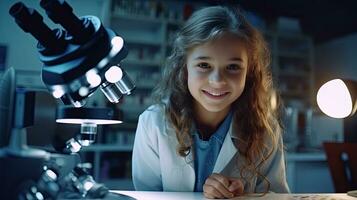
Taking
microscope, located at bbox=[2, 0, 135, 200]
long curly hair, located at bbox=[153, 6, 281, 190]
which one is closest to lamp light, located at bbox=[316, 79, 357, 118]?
long curly hair, located at bbox=[153, 6, 281, 190]

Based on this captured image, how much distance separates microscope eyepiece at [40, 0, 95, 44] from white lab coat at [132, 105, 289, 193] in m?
0.50

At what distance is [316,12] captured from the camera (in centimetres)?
360

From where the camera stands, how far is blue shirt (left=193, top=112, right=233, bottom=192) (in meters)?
0.97

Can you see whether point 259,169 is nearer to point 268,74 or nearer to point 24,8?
point 268,74

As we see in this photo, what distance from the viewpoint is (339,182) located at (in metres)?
1.83

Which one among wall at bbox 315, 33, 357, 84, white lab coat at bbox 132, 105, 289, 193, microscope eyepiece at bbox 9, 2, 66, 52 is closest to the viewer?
microscope eyepiece at bbox 9, 2, 66, 52

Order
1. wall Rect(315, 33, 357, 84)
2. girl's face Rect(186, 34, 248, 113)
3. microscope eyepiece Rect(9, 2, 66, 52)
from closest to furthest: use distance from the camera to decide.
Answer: microscope eyepiece Rect(9, 2, 66, 52), girl's face Rect(186, 34, 248, 113), wall Rect(315, 33, 357, 84)

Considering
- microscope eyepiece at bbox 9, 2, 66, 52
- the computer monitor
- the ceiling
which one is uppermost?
the ceiling

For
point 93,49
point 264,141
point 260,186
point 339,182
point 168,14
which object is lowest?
point 339,182

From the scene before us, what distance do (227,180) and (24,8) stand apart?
1.76 ft

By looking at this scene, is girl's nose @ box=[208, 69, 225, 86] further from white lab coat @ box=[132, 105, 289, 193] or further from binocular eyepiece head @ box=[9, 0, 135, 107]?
binocular eyepiece head @ box=[9, 0, 135, 107]

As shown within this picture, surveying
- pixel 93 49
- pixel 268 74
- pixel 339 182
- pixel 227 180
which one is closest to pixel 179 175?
pixel 227 180

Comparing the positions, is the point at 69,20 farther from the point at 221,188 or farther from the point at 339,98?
the point at 339,98

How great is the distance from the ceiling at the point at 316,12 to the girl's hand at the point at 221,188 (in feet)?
8.57
